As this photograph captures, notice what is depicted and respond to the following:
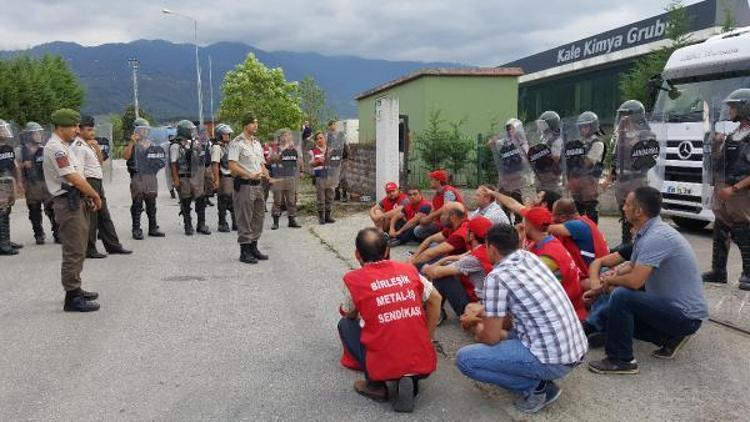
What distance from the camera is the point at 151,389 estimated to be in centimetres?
434

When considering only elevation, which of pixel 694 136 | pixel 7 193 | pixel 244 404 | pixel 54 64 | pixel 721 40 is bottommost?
pixel 244 404

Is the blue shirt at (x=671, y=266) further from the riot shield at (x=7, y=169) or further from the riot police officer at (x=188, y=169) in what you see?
the riot shield at (x=7, y=169)

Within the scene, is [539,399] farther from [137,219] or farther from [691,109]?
[137,219]

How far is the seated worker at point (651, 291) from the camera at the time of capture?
4277mm

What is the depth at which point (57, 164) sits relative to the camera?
19.7ft

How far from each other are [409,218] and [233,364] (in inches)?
196

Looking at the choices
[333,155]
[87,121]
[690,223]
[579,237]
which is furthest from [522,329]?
[333,155]

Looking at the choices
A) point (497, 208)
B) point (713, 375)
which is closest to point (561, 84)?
point (497, 208)

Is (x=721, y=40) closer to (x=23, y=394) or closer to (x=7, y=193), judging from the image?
(x=23, y=394)

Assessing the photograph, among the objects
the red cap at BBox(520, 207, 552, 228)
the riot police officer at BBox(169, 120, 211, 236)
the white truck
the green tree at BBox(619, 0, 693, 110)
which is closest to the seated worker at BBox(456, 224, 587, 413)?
the red cap at BBox(520, 207, 552, 228)

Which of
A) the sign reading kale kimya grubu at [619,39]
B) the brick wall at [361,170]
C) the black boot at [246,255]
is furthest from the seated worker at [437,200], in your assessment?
the sign reading kale kimya grubu at [619,39]

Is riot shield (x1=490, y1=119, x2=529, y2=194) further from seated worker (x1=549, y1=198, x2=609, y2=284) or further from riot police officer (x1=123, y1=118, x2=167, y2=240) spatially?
riot police officer (x1=123, y1=118, x2=167, y2=240)

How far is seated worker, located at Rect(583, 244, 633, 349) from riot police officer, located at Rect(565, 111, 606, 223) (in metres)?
2.88

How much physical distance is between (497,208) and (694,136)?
456 centimetres
